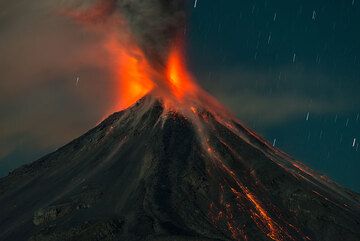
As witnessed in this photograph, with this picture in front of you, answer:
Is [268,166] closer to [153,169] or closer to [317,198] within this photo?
[317,198]

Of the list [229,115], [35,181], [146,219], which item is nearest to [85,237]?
[146,219]

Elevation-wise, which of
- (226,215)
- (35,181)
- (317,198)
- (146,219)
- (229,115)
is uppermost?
(35,181)

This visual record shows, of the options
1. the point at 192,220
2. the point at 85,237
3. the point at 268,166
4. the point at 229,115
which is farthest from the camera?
the point at 229,115

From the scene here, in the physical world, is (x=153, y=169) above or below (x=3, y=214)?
below

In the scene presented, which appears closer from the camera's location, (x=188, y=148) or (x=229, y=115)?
(x=188, y=148)

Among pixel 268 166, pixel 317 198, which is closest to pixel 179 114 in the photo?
pixel 268 166

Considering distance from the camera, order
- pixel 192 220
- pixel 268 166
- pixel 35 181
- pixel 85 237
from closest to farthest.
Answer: pixel 85 237, pixel 192 220, pixel 268 166, pixel 35 181
